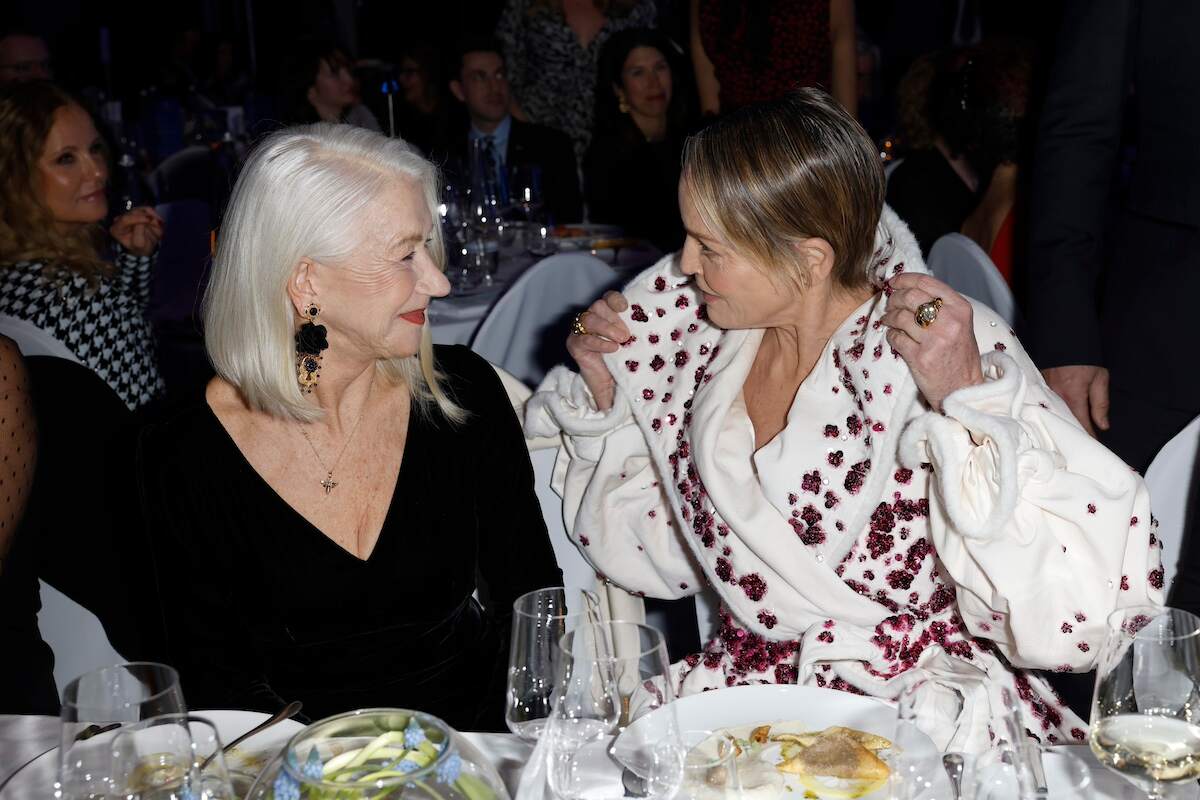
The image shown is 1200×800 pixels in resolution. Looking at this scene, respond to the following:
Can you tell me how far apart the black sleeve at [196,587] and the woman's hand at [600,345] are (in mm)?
643

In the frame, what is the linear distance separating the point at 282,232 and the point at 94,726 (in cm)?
98

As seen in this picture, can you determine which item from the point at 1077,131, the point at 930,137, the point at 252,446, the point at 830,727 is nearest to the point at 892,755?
the point at 830,727

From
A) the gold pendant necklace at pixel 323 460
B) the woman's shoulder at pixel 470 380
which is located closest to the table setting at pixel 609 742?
the gold pendant necklace at pixel 323 460

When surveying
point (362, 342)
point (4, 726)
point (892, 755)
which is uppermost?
point (362, 342)

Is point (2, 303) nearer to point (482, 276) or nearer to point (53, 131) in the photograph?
point (53, 131)

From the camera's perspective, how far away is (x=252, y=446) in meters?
1.94

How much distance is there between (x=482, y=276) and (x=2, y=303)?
5.45 ft

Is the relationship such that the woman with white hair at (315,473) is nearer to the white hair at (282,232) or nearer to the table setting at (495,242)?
the white hair at (282,232)

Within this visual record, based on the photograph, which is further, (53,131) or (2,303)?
(53,131)

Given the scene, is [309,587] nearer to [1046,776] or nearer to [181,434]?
[181,434]

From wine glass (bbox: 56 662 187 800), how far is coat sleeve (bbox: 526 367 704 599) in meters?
1.06

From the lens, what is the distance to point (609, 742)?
1.10 m

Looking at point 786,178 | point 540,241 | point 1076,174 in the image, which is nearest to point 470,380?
point 786,178

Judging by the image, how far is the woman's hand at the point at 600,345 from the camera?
208cm
